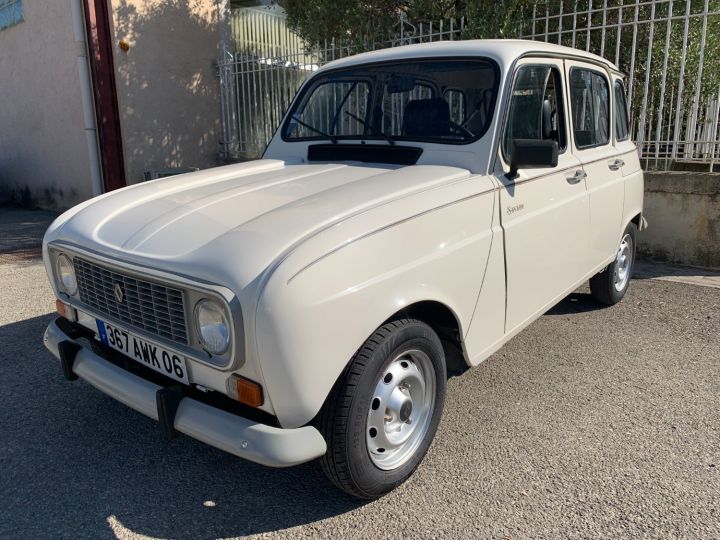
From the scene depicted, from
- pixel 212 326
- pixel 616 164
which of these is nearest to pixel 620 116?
pixel 616 164

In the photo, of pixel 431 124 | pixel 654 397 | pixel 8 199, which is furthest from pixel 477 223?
pixel 8 199

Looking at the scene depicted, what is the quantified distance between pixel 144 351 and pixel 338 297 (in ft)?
3.05

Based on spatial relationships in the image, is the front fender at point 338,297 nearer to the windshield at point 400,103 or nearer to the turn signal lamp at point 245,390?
the turn signal lamp at point 245,390

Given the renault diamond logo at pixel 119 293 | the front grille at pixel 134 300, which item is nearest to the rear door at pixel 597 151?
the front grille at pixel 134 300

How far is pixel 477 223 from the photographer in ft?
9.19

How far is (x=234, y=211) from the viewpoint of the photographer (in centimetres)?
259

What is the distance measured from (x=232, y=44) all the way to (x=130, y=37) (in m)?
1.75

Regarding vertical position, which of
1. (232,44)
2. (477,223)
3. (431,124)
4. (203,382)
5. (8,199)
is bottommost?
(8,199)

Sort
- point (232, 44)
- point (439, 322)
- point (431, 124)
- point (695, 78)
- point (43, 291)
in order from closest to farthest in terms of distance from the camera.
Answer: point (439, 322)
point (431, 124)
point (43, 291)
point (695, 78)
point (232, 44)

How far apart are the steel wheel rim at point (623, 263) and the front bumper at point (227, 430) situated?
3.68 meters

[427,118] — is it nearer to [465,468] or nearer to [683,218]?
[465,468]

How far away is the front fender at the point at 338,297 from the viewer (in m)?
1.99

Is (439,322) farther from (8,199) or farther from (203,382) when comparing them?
(8,199)

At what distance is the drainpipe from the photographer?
898cm
